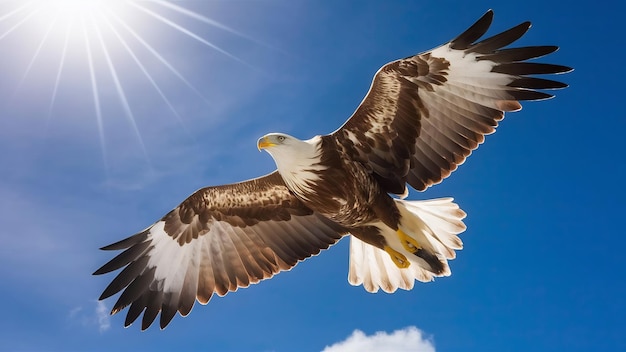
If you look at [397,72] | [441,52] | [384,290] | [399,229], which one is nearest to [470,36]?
[441,52]

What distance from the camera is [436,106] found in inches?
338

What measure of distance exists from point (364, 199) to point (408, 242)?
3.32 feet

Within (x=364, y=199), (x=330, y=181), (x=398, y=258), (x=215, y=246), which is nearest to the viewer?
(x=330, y=181)

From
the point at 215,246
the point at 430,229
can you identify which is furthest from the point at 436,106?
the point at 215,246

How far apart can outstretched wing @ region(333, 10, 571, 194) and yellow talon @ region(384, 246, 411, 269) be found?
2.98 feet

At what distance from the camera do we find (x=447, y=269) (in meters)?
8.87

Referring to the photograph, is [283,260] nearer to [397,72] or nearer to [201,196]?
[201,196]

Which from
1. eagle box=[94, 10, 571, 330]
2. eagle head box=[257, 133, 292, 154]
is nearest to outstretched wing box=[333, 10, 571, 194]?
eagle box=[94, 10, 571, 330]

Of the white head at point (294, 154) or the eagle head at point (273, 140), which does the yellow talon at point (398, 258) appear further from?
the eagle head at point (273, 140)

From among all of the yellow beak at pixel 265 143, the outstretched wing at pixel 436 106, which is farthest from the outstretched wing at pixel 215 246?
the outstretched wing at pixel 436 106

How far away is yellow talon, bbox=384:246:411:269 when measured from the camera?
8997 millimetres

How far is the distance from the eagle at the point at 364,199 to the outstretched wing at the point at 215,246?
2cm

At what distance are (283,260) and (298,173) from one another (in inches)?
78.6

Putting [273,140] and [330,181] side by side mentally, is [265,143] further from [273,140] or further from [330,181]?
[330,181]
